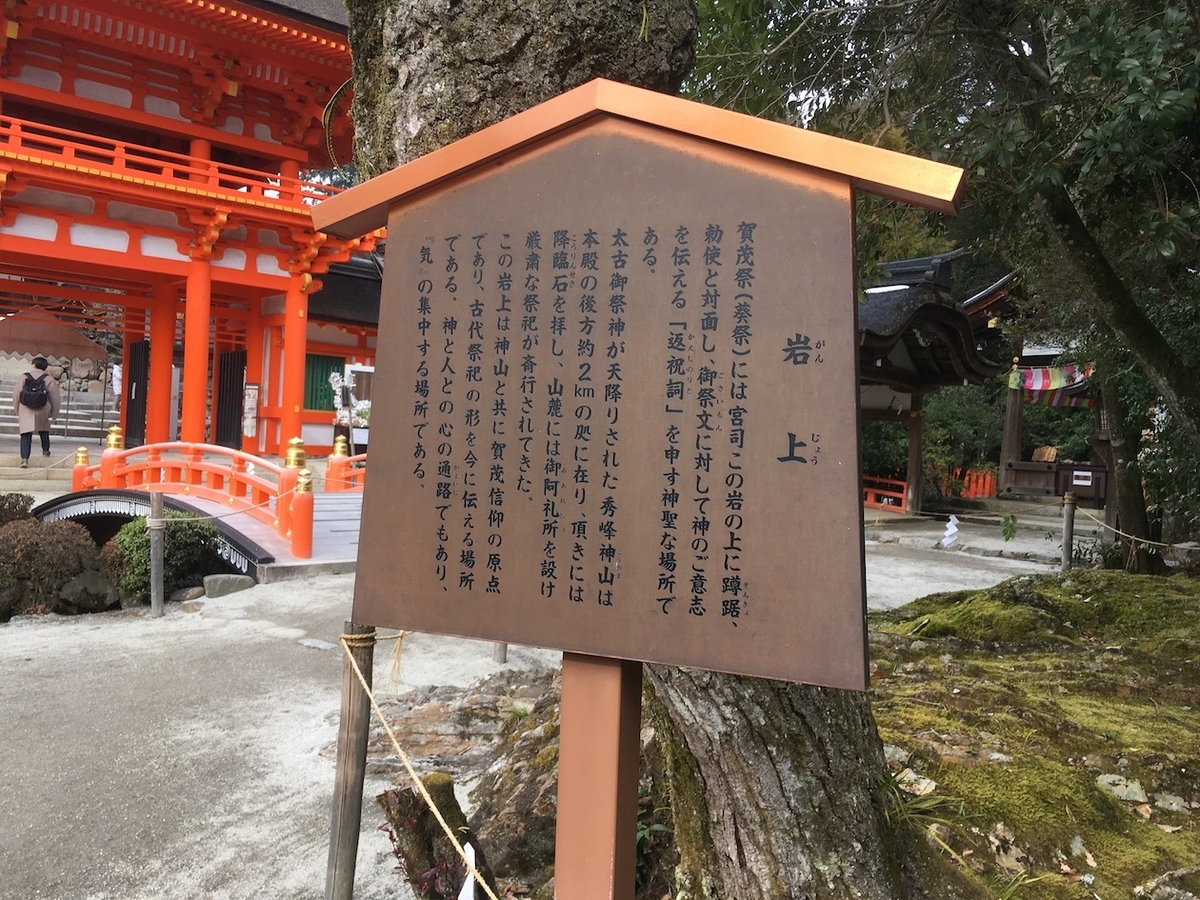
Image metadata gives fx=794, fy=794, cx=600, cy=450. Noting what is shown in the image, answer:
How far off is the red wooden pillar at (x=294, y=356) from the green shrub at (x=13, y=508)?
13.6 ft

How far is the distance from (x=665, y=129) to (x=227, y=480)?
29.5 feet

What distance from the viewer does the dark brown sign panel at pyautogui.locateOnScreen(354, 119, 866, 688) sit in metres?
1.36

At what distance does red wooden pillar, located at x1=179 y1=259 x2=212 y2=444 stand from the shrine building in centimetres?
2

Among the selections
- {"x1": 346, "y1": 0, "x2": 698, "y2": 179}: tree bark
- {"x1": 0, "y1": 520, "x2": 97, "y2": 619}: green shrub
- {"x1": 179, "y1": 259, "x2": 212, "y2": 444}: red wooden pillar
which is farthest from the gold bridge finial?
{"x1": 346, "y1": 0, "x2": 698, "y2": 179}: tree bark

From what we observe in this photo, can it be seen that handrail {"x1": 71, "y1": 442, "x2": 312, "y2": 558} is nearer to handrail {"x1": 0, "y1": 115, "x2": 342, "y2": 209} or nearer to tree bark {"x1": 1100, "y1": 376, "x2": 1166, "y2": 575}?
handrail {"x1": 0, "y1": 115, "x2": 342, "y2": 209}

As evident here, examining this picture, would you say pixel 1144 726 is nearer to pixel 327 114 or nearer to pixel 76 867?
A: pixel 327 114

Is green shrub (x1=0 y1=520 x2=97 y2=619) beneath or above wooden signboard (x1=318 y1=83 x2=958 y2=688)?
beneath

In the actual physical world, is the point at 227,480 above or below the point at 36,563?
above

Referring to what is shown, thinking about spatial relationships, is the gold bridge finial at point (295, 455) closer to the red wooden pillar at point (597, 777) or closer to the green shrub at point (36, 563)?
the green shrub at point (36, 563)

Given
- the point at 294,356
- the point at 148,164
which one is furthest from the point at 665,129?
the point at 294,356

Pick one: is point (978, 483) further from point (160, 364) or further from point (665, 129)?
point (665, 129)

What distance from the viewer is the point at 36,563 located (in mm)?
7223

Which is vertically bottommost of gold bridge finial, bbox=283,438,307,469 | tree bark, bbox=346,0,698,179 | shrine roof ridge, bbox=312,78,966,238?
gold bridge finial, bbox=283,438,307,469

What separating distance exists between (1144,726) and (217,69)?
1313cm
